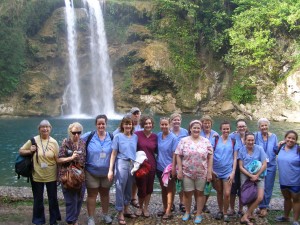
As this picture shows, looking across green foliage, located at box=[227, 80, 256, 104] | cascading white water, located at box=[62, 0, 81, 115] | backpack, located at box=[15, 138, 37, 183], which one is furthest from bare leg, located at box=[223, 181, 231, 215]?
cascading white water, located at box=[62, 0, 81, 115]

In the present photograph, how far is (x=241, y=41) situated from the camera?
26516 millimetres

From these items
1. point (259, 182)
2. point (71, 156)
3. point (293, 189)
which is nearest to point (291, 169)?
point (293, 189)

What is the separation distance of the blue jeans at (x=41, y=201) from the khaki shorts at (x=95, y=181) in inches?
18.6

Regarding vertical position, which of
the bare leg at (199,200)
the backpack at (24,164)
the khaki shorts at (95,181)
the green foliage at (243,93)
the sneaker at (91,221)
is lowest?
the sneaker at (91,221)

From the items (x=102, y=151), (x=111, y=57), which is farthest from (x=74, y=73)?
(x=102, y=151)

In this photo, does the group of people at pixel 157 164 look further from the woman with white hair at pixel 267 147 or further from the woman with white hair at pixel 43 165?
the woman with white hair at pixel 267 147

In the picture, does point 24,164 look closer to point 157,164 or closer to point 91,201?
point 91,201

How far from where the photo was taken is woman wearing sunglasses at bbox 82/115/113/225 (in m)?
4.94

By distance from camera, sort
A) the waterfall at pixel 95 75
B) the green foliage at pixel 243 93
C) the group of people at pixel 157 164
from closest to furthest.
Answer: the group of people at pixel 157 164, the green foliage at pixel 243 93, the waterfall at pixel 95 75

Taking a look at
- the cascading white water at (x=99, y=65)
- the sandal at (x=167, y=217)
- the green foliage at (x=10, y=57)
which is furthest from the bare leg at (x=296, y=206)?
the green foliage at (x=10, y=57)

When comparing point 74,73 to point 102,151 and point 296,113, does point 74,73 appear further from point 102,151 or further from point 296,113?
point 102,151

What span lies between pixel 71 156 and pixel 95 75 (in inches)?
1080

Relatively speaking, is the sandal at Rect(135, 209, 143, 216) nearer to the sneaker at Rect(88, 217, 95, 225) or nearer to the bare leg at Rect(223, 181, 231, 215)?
the sneaker at Rect(88, 217, 95, 225)

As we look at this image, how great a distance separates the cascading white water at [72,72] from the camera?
30.5m
